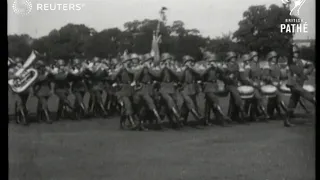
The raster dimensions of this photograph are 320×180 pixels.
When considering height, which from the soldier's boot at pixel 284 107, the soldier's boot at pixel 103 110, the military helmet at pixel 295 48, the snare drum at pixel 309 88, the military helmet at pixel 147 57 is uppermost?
the military helmet at pixel 295 48

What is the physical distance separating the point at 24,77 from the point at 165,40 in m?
1.46

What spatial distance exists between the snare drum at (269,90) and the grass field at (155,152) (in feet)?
0.96

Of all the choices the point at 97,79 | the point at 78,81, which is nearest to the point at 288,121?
the point at 97,79

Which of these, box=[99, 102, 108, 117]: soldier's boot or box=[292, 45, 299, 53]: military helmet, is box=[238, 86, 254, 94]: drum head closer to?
box=[292, 45, 299, 53]: military helmet

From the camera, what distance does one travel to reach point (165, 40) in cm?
445

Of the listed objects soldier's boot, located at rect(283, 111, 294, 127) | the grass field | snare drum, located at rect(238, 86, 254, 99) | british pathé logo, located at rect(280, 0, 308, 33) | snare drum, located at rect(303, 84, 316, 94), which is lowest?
the grass field

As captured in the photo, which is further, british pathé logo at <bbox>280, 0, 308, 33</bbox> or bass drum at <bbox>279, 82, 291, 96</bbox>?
bass drum at <bbox>279, 82, 291, 96</bbox>

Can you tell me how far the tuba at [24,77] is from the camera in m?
4.46

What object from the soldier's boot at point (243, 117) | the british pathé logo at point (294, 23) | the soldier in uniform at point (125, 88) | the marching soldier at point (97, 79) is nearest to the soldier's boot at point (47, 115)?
the marching soldier at point (97, 79)

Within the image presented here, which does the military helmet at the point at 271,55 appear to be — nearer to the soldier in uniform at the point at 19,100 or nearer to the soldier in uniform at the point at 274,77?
the soldier in uniform at the point at 274,77

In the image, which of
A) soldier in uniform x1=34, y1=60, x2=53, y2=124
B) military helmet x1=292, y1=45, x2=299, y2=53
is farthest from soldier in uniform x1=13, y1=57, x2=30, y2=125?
military helmet x1=292, y1=45, x2=299, y2=53

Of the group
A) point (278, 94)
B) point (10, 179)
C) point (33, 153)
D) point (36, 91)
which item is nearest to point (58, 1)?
point (36, 91)

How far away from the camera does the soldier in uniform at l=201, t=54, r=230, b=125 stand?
14.7 feet
